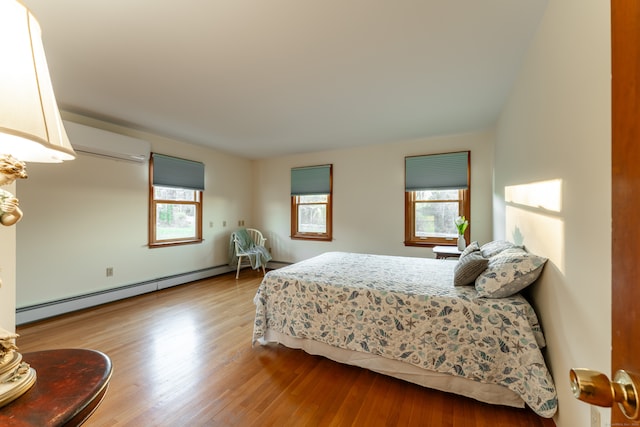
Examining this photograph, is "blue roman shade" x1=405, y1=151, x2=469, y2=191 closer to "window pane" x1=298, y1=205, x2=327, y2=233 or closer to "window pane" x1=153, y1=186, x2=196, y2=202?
"window pane" x1=298, y1=205, x2=327, y2=233

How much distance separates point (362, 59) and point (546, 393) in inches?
97.6

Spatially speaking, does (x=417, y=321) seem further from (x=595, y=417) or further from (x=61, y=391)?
(x=61, y=391)

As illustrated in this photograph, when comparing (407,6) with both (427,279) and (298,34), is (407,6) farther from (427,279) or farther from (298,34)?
(427,279)

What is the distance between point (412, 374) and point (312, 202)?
374 centimetres

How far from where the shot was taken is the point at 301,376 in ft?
6.30

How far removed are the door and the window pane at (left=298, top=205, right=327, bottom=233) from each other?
4629mm

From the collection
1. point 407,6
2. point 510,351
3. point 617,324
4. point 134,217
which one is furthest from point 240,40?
point 134,217

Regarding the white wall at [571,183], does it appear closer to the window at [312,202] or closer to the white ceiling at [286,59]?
the white ceiling at [286,59]

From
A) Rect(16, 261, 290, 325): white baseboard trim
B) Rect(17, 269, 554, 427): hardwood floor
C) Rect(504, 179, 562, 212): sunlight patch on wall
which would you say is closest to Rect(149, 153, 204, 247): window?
Rect(16, 261, 290, 325): white baseboard trim

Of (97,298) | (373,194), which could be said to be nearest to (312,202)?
(373,194)

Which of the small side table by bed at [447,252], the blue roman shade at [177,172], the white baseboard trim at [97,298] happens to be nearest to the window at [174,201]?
the blue roman shade at [177,172]

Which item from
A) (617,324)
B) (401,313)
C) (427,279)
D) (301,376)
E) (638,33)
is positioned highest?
(638,33)

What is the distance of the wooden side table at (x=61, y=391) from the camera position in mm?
599

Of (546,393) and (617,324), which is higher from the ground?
(617,324)
